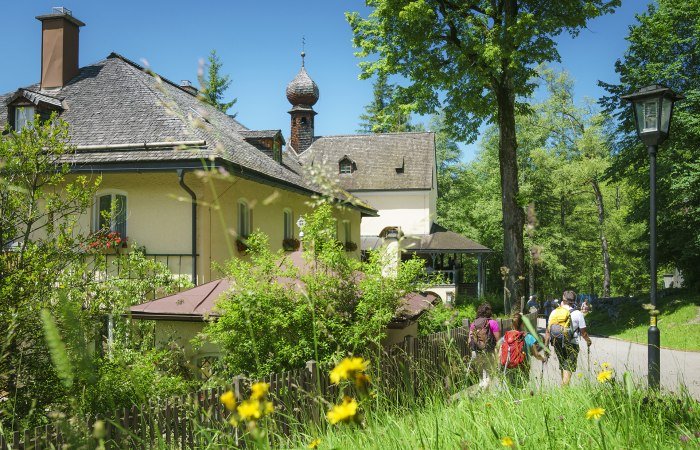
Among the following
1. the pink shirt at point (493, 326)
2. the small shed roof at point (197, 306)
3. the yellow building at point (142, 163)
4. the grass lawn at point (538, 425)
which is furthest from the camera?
the yellow building at point (142, 163)

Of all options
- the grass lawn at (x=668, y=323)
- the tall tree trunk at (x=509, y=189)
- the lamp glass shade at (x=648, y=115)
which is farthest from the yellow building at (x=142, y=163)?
the grass lawn at (x=668, y=323)

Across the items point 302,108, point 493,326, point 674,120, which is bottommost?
point 493,326

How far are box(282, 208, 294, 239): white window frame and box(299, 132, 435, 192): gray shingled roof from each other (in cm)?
1611

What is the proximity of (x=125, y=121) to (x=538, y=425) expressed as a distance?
13.3 meters

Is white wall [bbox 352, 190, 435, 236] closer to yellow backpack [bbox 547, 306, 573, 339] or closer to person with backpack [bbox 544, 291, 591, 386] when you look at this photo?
person with backpack [bbox 544, 291, 591, 386]

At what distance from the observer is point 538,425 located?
338 centimetres

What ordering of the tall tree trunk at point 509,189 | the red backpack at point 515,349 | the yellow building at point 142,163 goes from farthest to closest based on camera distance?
the tall tree trunk at point 509,189 < the yellow building at point 142,163 < the red backpack at point 515,349

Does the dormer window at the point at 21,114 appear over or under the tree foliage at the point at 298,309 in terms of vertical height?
over

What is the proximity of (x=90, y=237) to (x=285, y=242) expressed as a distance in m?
11.6

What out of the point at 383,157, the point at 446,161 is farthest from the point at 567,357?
the point at 446,161

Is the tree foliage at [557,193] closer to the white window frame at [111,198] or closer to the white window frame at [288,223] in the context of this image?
the white window frame at [288,223]

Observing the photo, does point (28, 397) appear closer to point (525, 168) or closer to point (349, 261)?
point (349, 261)

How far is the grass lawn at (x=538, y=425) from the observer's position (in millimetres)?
2805

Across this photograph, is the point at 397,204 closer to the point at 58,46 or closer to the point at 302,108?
the point at 302,108
